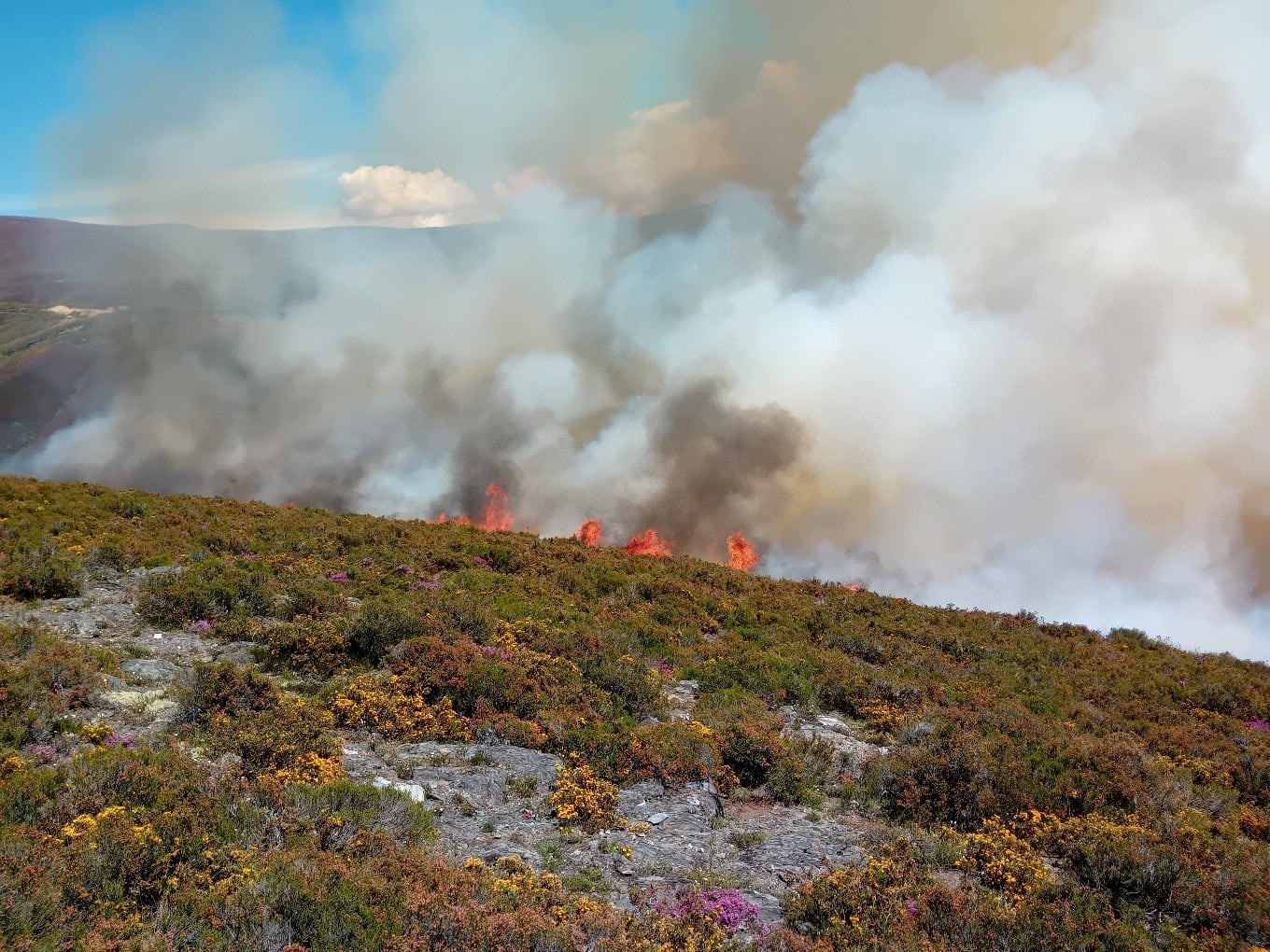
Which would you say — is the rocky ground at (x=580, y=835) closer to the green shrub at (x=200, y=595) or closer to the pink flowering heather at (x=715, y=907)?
the pink flowering heather at (x=715, y=907)

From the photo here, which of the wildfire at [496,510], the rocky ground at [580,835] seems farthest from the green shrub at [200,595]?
the wildfire at [496,510]

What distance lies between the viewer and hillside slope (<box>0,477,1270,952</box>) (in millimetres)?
6457

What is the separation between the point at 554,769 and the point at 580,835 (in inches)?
63.9

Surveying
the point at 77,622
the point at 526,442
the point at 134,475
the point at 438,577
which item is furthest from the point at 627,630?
the point at 134,475

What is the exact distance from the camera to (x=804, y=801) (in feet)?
33.0

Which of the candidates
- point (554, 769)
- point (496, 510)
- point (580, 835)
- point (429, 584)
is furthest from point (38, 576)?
point (496, 510)

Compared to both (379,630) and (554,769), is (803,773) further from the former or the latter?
(379,630)

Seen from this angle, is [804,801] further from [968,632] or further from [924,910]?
[968,632]

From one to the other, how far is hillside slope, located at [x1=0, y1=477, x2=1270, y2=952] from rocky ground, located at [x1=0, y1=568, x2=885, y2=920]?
0.19 ft

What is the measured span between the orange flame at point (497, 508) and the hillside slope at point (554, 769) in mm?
43755

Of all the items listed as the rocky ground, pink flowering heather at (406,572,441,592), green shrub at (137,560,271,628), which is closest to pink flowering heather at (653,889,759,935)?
the rocky ground

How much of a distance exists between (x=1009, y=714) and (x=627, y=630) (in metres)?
7.92

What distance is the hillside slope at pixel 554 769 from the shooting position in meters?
6.46

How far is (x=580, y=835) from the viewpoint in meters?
8.45
